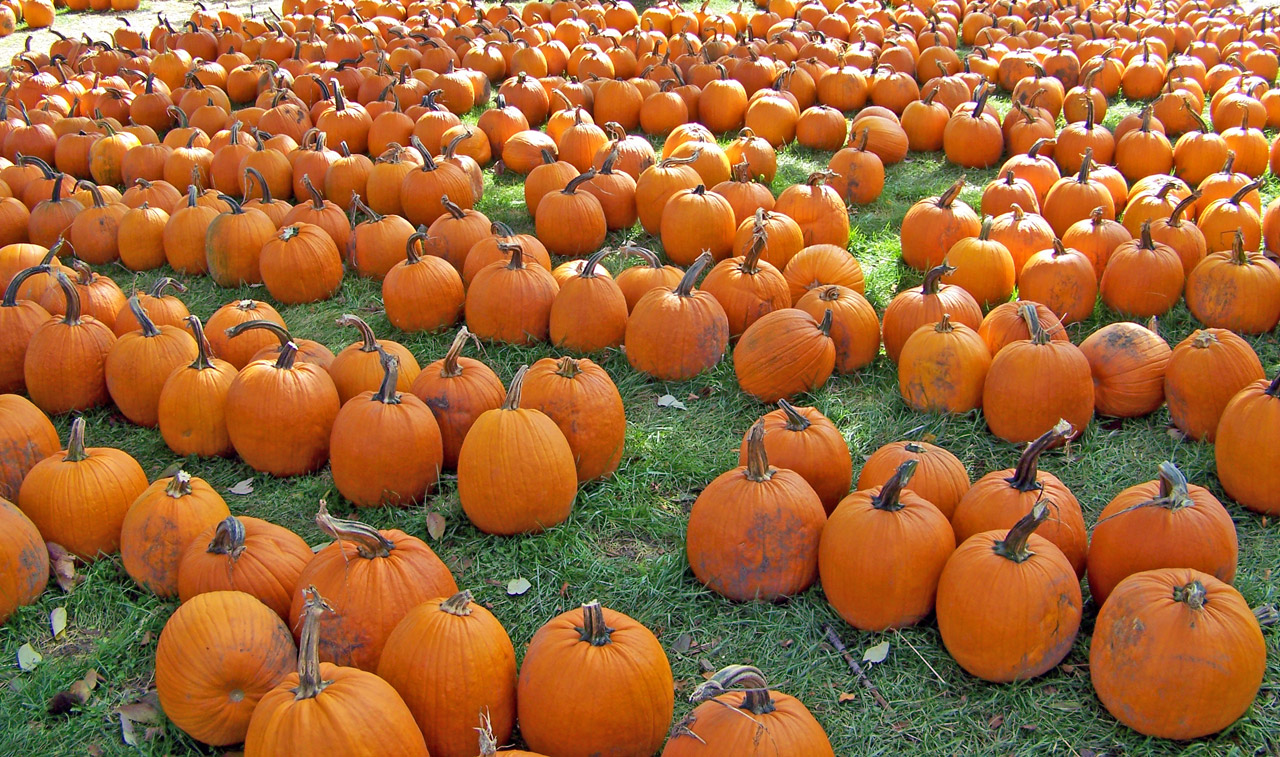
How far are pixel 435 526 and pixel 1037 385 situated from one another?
8.71 ft

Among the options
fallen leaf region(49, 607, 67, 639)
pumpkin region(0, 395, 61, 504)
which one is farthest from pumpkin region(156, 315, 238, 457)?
fallen leaf region(49, 607, 67, 639)

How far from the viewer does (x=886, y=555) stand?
3129 millimetres

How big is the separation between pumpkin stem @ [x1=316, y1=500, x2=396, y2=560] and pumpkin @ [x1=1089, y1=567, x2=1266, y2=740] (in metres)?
2.31

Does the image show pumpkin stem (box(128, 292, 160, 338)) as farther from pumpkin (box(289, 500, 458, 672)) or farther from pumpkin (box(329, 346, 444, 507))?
pumpkin (box(289, 500, 458, 672))

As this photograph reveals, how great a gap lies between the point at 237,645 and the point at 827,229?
14.1ft

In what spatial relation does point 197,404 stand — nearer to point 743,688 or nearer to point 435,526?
point 435,526

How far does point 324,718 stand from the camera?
2381 mm

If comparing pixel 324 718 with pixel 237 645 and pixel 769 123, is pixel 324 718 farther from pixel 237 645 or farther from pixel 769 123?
pixel 769 123

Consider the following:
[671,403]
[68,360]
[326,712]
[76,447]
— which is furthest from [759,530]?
[68,360]

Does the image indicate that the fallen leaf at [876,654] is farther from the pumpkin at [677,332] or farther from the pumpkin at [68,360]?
the pumpkin at [68,360]

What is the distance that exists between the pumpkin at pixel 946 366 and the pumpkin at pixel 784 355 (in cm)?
40

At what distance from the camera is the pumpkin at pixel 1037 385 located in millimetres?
4055

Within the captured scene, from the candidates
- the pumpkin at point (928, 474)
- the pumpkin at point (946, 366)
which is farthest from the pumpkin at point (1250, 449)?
the pumpkin at point (928, 474)

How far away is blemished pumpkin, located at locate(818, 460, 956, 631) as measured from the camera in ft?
10.3
